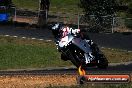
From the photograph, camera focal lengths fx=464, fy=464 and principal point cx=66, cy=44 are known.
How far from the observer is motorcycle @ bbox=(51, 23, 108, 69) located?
13859 mm

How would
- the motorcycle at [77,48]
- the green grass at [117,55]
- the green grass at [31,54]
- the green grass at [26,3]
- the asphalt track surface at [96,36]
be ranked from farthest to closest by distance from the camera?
the green grass at [26,3], the asphalt track surface at [96,36], the green grass at [117,55], the green grass at [31,54], the motorcycle at [77,48]

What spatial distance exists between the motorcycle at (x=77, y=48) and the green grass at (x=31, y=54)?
11330 mm

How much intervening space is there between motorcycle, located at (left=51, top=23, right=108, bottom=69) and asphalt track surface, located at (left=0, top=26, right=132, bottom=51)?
1779 cm

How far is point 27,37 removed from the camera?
33.5 meters

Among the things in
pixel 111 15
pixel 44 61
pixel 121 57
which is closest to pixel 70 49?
pixel 44 61

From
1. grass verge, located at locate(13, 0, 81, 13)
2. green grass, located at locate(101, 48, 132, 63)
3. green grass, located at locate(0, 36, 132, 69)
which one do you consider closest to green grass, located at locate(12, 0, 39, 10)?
grass verge, located at locate(13, 0, 81, 13)

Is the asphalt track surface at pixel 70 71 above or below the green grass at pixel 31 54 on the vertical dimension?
above

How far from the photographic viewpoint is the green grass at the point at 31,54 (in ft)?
85.7

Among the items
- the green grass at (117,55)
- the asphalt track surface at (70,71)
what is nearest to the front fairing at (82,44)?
the asphalt track surface at (70,71)

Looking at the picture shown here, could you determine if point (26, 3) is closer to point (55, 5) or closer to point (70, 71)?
point (55, 5)

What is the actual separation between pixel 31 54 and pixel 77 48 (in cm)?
1436

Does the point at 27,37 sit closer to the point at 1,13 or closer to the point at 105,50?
the point at 105,50

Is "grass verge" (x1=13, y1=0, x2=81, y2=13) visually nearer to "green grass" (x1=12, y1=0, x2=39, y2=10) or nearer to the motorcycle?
"green grass" (x1=12, y1=0, x2=39, y2=10)

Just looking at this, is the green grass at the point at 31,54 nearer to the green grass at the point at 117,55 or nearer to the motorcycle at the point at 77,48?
the green grass at the point at 117,55
